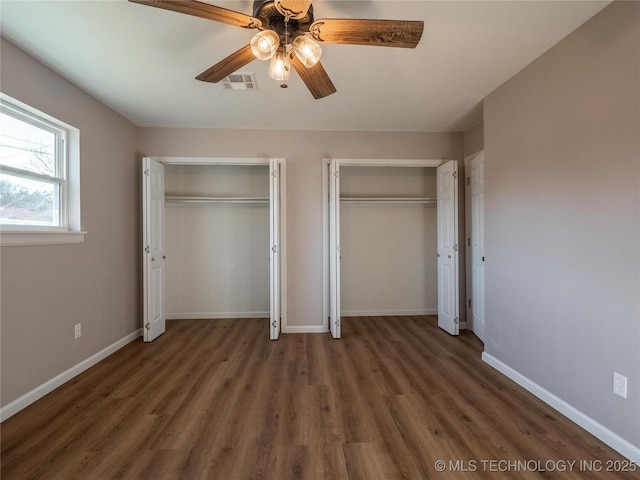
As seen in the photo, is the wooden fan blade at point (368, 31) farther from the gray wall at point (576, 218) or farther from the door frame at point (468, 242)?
the door frame at point (468, 242)

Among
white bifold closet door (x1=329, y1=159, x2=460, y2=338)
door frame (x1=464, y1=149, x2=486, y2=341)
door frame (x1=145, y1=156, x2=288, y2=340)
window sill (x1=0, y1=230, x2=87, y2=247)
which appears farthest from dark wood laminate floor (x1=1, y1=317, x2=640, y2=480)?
window sill (x1=0, y1=230, x2=87, y2=247)

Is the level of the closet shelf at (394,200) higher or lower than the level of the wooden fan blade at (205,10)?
lower

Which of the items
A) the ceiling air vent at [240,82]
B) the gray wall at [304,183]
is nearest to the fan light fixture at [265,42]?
the ceiling air vent at [240,82]

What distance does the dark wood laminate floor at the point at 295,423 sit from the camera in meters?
1.47

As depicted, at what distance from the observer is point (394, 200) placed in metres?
4.13

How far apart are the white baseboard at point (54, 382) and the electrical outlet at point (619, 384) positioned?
12.3 ft

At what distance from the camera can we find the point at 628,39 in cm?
153

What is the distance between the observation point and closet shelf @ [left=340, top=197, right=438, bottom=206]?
406 centimetres

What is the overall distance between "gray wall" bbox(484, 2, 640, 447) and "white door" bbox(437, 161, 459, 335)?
2.72 ft

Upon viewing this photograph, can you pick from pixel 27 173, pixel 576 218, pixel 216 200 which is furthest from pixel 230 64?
pixel 216 200

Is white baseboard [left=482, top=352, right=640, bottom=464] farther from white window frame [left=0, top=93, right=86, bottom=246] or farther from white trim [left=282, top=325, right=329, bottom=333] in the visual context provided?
white window frame [left=0, top=93, right=86, bottom=246]

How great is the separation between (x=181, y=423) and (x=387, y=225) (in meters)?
3.39

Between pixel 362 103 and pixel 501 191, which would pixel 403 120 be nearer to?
pixel 362 103

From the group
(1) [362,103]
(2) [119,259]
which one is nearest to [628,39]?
(1) [362,103]
